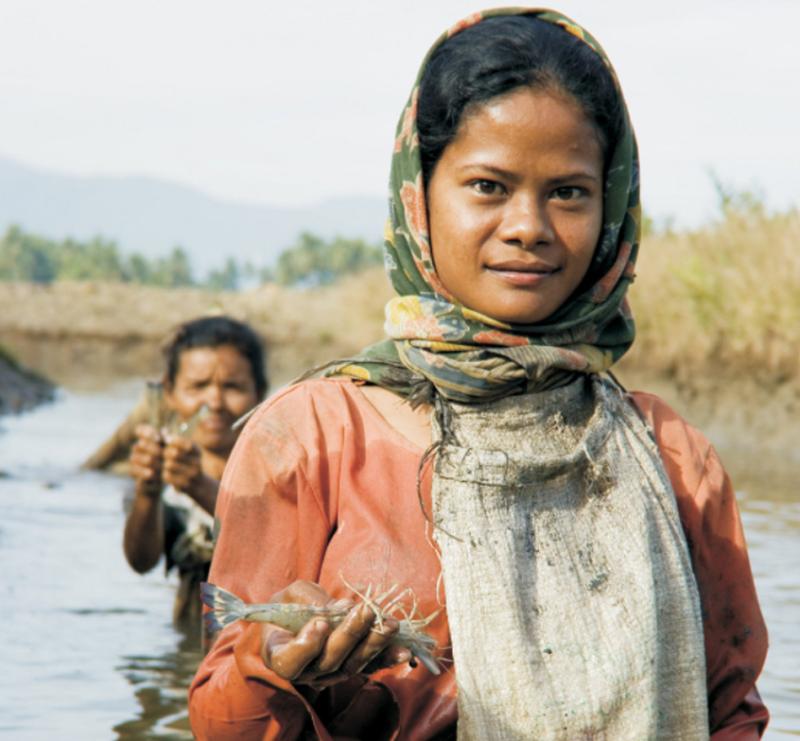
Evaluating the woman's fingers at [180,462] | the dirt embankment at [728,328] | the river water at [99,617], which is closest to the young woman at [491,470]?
the woman's fingers at [180,462]

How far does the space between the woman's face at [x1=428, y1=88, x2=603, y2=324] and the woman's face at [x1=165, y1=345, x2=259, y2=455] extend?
4083 millimetres

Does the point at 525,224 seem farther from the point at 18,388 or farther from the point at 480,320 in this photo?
the point at 18,388

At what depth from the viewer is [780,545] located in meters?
8.94

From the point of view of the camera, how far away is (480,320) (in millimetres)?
2588

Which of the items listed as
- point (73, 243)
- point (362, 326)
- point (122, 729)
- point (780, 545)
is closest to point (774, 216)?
point (780, 545)

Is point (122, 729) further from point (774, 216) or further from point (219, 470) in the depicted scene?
point (774, 216)

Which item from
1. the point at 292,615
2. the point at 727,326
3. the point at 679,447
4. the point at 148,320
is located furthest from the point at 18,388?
the point at 292,615

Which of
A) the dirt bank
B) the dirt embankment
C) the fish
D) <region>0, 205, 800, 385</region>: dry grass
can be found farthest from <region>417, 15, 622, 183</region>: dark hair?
the dirt embankment

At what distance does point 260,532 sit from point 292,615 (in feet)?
1.10

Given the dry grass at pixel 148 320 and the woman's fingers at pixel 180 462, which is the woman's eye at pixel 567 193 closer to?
the woman's fingers at pixel 180 462

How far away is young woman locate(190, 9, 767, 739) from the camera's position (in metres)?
2.45

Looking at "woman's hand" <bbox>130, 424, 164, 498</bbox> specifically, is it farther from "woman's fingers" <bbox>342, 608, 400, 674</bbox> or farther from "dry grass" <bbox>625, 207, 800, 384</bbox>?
"dry grass" <bbox>625, 207, 800, 384</bbox>

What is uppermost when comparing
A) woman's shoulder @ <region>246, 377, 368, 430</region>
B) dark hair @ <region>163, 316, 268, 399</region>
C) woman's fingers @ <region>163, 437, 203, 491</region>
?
woman's shoulder @ <region>246, 377, 368, 430</region>

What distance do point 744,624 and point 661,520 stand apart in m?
0.28
